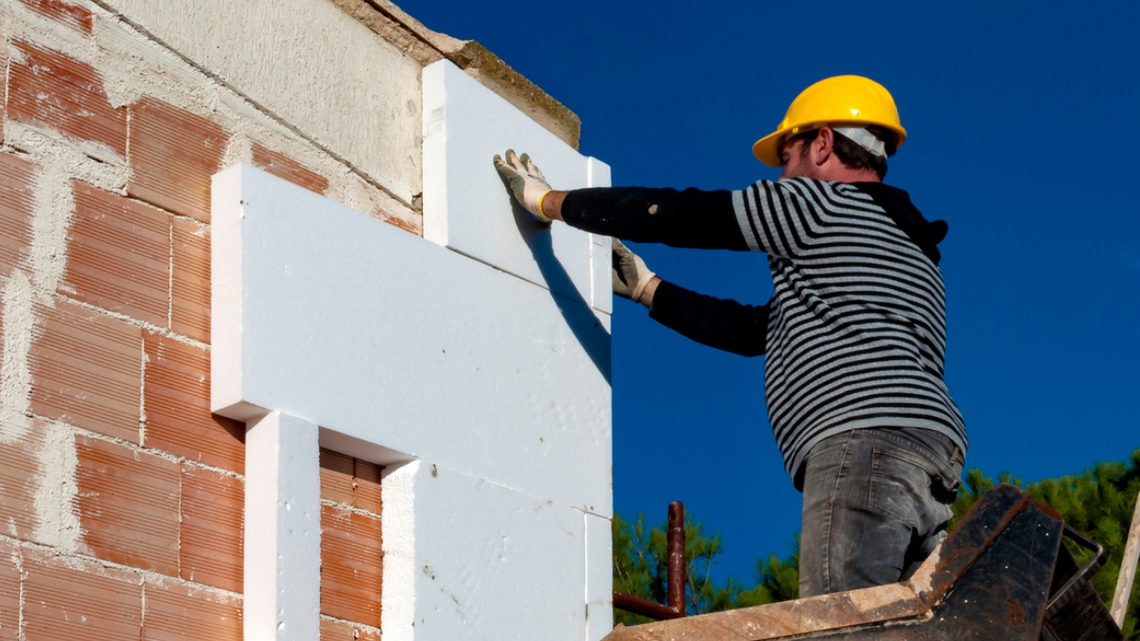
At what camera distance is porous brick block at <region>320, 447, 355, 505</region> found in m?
3.46

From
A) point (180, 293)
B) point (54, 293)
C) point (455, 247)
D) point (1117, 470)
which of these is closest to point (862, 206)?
point (455, 247)

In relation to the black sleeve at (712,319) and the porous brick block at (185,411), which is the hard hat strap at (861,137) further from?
the porous brick block at (185,411)

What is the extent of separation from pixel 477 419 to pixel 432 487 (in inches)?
12.4

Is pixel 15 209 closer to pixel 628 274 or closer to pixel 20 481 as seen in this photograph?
pixel 20 481

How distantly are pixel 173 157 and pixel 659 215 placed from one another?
4.59ft

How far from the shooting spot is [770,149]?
14.6 ft

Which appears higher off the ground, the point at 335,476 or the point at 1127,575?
the point at 1127,575

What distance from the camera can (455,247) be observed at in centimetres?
406

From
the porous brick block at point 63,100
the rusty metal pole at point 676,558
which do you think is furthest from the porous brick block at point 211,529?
the rusty metal pole at point 676,558

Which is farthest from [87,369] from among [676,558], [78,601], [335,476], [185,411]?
[676,558]

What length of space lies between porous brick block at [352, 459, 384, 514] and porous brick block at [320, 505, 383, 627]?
32mm

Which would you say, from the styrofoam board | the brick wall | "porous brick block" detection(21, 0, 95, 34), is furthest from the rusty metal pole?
"porous brick block" detection(21, 0, 95, 34)

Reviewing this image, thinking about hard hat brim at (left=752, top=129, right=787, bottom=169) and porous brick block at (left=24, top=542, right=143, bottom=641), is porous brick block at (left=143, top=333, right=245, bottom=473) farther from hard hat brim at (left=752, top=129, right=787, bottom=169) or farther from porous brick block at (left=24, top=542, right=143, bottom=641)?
hard hat brim at (left=752, top=129, right=787, bottom=169)

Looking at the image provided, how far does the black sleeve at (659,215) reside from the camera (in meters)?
3.90
